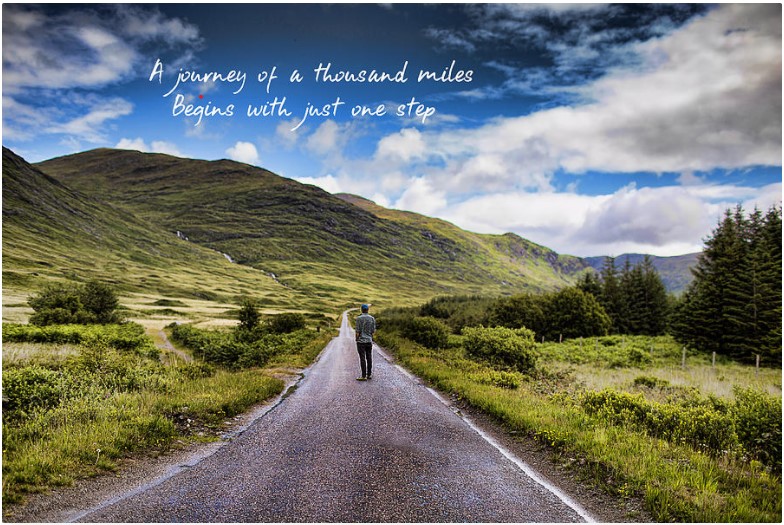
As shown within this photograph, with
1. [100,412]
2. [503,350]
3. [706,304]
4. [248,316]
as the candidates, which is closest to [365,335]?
[100,412]

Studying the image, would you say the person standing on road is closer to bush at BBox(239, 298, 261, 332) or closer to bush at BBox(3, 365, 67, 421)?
bush at BBox(3, 365, 67, 421)

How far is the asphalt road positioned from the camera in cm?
573

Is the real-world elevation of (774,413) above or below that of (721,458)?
above

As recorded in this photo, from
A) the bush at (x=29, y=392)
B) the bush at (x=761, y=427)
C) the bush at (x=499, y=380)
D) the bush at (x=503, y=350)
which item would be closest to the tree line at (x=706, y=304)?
the bush at (x=503, y=350)

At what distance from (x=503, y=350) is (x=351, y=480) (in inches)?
721

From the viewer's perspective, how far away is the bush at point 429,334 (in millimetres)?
33062

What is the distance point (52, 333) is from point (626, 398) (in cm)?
4025

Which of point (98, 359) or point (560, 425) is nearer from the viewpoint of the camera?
point (560, 425)

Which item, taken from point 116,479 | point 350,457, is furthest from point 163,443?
point 350,457

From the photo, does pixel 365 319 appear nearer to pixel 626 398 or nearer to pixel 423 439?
pixel 423 439

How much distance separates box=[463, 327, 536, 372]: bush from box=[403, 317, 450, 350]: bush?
22.9 ft

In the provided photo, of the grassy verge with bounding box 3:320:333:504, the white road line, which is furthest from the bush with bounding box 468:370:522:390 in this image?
the grassy verge with bounding box 3:320:333:504

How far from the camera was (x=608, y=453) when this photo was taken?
774 centimetres

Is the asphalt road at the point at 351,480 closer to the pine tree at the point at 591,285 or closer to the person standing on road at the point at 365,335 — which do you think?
the person standing on road at the point at 365,335
